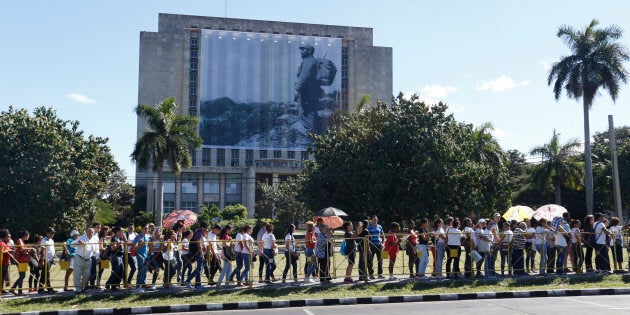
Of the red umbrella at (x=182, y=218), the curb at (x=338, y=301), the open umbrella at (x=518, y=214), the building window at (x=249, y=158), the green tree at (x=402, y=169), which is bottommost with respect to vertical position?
the curb at (x=338, y=301)

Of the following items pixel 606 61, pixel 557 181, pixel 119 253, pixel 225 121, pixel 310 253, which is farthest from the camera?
pixel 225 121

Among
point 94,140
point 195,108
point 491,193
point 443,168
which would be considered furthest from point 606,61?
point 195,108

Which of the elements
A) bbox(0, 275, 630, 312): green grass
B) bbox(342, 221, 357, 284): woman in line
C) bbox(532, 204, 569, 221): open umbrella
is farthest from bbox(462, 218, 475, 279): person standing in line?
bbox(532, 204, 569, 221): open umbrella

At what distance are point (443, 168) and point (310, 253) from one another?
21306 millimetres

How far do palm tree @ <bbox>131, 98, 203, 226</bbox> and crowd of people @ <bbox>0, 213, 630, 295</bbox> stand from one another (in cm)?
2458

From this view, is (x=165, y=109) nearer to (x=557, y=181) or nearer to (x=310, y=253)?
(x=310, y=253)

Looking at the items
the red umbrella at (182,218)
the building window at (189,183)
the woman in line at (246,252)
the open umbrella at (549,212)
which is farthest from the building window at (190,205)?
the woman in line at (246,252)

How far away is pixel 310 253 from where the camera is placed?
1717 centimetres

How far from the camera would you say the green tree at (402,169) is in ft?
121

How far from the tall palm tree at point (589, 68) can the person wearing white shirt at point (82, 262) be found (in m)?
34.8

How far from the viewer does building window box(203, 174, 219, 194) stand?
280 feet

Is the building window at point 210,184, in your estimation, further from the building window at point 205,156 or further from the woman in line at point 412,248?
the woman in line at point 412,248

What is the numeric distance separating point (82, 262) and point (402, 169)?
2468 centimetres

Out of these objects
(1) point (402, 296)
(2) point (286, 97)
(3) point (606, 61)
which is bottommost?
(1) point (402, 296)
